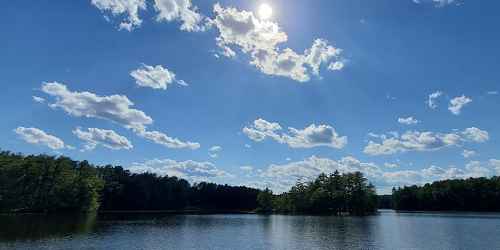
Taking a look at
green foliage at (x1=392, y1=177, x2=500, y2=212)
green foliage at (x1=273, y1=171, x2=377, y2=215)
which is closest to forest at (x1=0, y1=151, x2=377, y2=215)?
green foliage at (x1=273, y1=171, x2=377, y2=215)

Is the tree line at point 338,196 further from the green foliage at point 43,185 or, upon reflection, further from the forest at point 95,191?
the green foliage at point 43,185

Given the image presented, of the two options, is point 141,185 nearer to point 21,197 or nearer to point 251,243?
point 21,197

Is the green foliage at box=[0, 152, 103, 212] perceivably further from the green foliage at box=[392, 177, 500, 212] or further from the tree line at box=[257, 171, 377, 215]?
the green foliage at box=[392, 177, 500, 212]

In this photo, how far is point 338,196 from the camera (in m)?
159

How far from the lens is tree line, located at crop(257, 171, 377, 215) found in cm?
15600

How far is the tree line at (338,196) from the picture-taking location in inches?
6142

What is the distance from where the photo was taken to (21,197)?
110625 millimetres

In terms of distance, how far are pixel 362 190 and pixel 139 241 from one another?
118 metres

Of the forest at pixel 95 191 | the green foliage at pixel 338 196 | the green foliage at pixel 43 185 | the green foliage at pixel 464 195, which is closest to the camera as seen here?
the green foliage at pixel 43 185

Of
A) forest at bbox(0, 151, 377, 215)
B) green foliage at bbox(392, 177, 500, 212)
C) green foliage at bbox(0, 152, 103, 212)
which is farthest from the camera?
green foliage at bbox(392, 177, 500, 212)

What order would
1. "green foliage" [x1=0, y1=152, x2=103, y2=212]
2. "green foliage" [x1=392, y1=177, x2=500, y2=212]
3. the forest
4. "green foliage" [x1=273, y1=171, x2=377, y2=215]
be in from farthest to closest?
"green foliage" [x1=392, y1=177, x2=500, y2=212]
"green foliage" [x1=273, y1=171, x2=377, y2=215]
the forest
"green foliage" [x1=0, y1=152, x2=103, y2=212]

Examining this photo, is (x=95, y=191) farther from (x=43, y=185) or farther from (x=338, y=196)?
(x=338, y=196)

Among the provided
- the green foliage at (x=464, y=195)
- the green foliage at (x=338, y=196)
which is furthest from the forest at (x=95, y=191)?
the green foliage at (x=464, y=195)

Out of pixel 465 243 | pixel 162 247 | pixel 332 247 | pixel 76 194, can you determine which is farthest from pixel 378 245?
pixel 76 194
